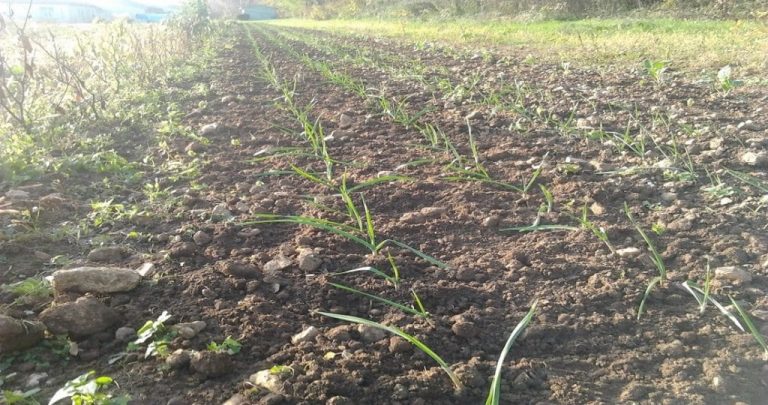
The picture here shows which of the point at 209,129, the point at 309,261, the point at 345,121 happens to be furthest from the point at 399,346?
the point at 209,129

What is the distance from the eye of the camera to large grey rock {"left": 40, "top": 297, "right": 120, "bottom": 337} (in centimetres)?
149

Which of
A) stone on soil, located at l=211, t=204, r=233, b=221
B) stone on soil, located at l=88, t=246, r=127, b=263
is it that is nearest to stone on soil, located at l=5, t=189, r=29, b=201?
stone on soil, located at l=88, t=246, r=127, b=263

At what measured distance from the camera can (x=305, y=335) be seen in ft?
4.77

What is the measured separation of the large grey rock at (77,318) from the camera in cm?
149

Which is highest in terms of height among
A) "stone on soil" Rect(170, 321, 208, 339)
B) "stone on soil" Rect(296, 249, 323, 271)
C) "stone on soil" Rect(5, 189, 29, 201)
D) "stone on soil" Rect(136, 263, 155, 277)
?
"stone on soil" Rect(5, 189, 29, 201)

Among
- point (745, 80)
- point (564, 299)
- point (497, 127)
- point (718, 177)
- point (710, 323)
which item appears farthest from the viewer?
point (745, 80)

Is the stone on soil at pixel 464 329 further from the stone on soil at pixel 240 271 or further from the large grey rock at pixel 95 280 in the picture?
the large grey rock at pixel 95 280

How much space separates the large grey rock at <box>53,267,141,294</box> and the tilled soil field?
0.7 inches

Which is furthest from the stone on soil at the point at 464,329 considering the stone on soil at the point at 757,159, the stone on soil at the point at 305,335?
the stone on soil at the point at 757,159

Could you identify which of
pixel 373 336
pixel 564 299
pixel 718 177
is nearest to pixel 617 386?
pixel 564 299

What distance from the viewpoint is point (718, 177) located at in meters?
2.23

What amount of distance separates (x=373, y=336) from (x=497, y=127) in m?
2.19

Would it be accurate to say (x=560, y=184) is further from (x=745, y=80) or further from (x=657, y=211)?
(x=745, y=80)

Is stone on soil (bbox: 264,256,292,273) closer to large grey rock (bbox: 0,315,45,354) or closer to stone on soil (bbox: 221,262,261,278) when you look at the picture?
stone on soil (bbox: 221,262,261,278)
